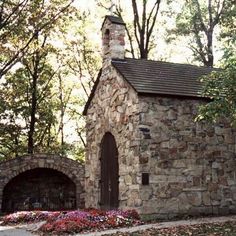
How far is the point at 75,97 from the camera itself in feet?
101

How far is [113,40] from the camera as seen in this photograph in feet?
Result: 48.3

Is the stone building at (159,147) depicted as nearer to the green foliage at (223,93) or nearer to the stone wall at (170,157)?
the stone wall at (170,157)

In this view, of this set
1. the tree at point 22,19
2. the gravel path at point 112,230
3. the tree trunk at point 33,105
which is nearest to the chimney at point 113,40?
the tree at point 22,19

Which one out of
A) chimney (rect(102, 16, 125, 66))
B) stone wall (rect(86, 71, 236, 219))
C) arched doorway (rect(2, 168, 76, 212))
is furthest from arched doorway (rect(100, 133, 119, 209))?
arched doorway (rect(2, 168, 76, 212))

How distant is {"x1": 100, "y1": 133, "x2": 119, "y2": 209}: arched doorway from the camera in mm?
13891

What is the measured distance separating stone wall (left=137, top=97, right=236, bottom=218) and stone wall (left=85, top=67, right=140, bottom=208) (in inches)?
14.5

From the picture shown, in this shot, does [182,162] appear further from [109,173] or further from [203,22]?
[203,22]

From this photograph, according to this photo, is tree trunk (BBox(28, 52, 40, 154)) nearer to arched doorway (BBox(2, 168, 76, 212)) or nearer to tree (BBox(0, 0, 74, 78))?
arched doorway (BBox(2, 168, 76, 212))

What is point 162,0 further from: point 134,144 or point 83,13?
point 134,144

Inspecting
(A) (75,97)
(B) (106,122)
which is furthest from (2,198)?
A: (A) (75,97)

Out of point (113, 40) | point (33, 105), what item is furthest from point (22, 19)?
point (33, 105)

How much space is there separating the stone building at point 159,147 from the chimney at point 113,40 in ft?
0.11

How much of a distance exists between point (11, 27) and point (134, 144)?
22.7ft

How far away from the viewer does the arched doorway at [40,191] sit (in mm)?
20562
